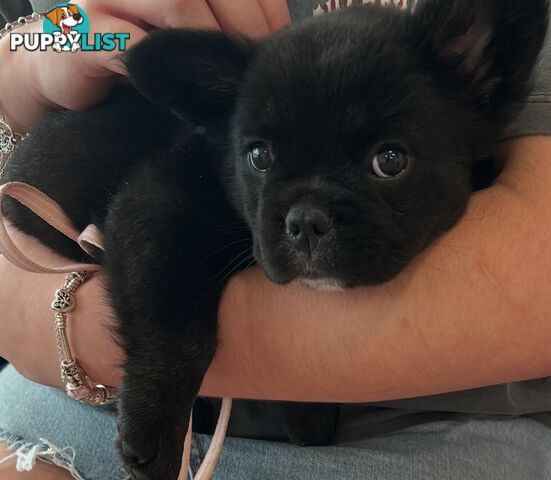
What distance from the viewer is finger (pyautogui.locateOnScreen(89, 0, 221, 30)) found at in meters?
1.06

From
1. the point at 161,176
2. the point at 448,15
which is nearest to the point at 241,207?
the point at 161,176

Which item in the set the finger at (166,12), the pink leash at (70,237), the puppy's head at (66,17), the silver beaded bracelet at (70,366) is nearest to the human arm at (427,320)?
the pink leash at (70,237)

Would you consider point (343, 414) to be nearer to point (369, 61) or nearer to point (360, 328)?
point (360, 328)

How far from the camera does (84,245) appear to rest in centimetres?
117

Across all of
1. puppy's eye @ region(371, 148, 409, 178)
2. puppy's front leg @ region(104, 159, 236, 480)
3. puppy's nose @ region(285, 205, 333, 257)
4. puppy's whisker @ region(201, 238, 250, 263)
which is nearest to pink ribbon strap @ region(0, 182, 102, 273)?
puppy's front leg @ region(104, 159, 236, 480)

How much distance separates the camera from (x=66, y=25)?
1197mm

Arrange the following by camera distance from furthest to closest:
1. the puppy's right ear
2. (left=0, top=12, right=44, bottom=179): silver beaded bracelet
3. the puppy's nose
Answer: (left=0, top=12, right=44, bottom=179): silver beaded bracelet < the puppy's right ear < the puppy's nose

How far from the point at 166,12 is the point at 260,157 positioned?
0.32 m

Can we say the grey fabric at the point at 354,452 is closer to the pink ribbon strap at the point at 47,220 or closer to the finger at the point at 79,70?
the pink ribbon strap at the point at 47,220

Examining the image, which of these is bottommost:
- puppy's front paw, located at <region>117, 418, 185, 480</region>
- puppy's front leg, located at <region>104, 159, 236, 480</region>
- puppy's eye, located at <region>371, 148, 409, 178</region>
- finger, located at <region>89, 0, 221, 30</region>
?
puppy's front paw, located at <region>117, 418, 185, 480</region>

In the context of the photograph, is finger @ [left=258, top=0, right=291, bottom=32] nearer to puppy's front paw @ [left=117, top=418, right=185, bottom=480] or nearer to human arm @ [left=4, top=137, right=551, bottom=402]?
human arm @ [left=4, top=137, right=551, bottom=402]

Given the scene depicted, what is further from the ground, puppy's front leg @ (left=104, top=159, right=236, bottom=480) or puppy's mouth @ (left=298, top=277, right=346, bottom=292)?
puppy's mouth @ (left=298, top=277, right=346, bottom=292)

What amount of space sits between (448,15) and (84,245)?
763 millimetres

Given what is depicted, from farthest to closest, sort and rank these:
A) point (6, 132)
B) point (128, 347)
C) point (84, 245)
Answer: point (6, 132) < point (84, 245) < point (128, 347)
